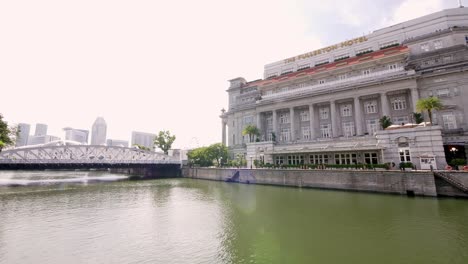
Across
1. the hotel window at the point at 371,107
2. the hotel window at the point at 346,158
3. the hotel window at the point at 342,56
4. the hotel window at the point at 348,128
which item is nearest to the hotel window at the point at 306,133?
the hotel window at the point at 348,128

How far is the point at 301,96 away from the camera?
57188 mm

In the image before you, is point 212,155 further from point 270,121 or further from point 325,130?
point 325,130

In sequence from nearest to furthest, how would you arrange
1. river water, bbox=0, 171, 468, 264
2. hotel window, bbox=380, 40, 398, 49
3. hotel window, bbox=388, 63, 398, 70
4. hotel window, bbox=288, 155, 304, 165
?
river water, bbox=0, 171, 468, 264, hotel window, bbox=388, 63, 398, 70, hotel window, bbox=288, 155, 304, 165, hotel window, bbox=380, 40, 398, 49

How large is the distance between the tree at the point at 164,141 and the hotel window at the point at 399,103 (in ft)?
228

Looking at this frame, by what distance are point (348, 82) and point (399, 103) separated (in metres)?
11.4

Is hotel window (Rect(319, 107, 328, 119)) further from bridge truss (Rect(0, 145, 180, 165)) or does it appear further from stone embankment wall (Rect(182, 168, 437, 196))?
bridge truss (Rect(0, 145, 180, 165))

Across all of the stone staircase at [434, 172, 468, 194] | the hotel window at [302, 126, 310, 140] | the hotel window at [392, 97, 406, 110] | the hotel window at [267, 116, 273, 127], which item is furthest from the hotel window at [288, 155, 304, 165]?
the stone staircase at [434, 172, 468, 194]

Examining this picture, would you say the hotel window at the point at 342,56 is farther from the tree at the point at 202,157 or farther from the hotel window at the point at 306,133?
the tree at the point at 202,157

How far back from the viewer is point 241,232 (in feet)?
55.1

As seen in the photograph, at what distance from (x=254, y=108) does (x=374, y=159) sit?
35.5m

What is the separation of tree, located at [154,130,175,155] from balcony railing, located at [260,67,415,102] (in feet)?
136

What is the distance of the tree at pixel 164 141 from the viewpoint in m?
83.2

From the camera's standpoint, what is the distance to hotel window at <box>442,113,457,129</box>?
42.1 meters

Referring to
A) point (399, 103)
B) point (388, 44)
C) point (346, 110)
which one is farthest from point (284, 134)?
point (388, 44)
